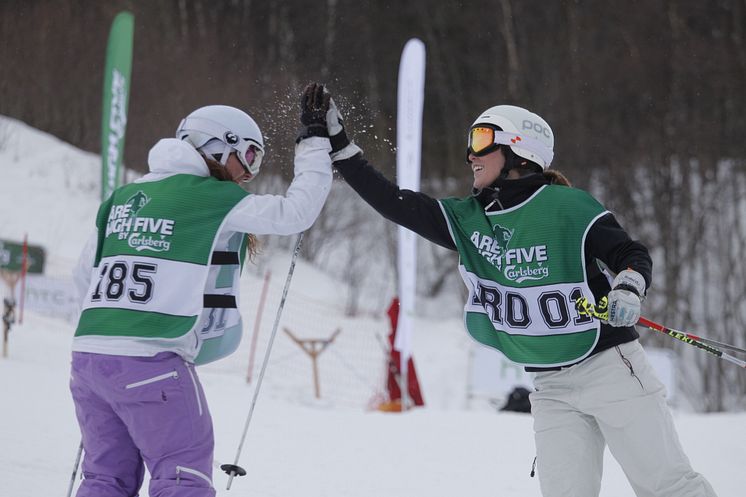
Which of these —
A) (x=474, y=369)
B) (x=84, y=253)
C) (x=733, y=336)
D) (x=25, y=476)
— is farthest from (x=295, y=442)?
(x=733, y=336)

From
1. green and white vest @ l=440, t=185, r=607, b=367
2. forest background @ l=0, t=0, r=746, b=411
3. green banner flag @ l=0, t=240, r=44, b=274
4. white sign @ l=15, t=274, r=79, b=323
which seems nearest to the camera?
green and white vest @ l=440, t=185, r=607, b=367

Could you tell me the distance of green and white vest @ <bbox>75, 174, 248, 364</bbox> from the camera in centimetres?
244

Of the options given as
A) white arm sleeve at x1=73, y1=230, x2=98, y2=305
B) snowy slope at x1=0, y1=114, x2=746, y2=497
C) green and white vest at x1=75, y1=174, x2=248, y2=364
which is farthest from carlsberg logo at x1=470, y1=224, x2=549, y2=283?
snowy slope at x1=0, y1=114, x2=746, y2=497

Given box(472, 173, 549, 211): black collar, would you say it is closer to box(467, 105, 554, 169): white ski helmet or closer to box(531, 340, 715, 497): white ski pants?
box(467, 105, 554, 169): white ski helmet

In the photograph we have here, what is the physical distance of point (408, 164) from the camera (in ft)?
29.0

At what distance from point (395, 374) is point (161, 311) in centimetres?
678

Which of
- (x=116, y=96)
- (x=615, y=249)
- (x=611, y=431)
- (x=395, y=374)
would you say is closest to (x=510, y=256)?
(x=615, y=249)

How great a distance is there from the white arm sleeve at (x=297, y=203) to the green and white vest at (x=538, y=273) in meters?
0.54

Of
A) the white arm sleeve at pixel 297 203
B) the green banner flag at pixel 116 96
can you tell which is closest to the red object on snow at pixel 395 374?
the green banner flag at pixel 116 96

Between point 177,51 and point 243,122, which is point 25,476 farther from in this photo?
point 177,51

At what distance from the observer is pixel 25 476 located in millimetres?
4438

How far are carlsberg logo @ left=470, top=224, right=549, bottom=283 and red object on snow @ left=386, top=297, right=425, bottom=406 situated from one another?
633 centimetres

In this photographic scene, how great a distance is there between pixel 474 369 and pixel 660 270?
7099mm

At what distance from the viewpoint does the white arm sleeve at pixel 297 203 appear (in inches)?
99.4
